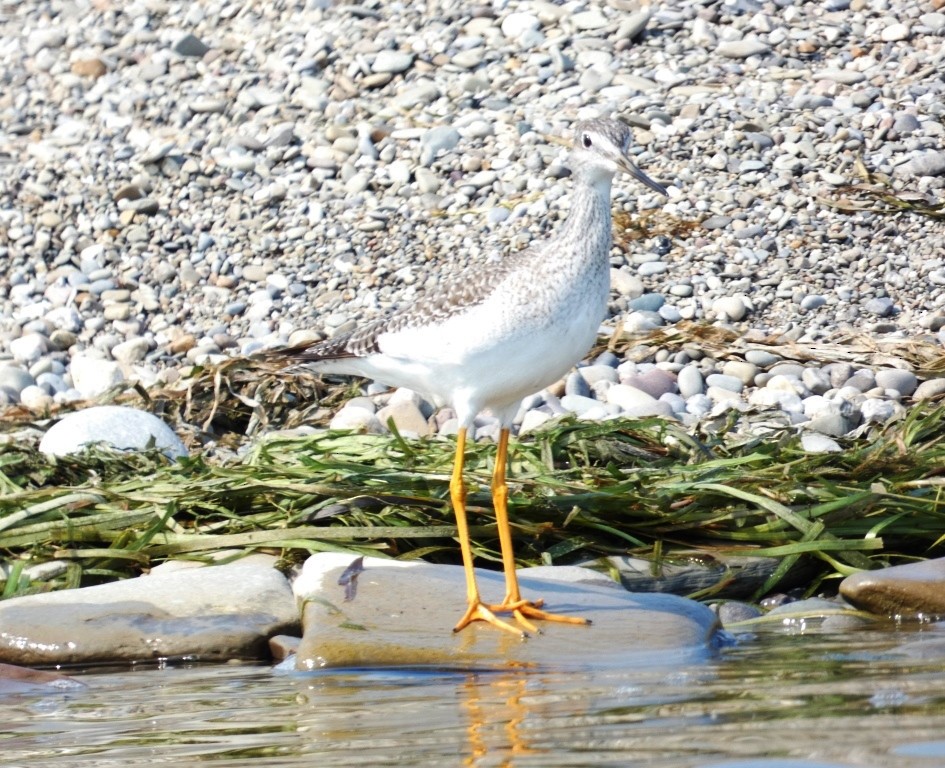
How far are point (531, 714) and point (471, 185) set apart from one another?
29.6ft

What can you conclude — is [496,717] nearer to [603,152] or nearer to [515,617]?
[515,617]

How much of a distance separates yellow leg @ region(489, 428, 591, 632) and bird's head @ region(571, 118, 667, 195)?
3.76ft

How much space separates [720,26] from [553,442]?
7987 millimetres

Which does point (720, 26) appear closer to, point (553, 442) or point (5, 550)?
point (553, 442)

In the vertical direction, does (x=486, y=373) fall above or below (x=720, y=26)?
below

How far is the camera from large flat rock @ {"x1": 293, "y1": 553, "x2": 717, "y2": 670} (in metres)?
5.43

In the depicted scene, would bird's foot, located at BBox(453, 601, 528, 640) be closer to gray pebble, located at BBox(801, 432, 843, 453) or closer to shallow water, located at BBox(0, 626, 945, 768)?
shallow water, located at BBox(0, 626, 945, 768)

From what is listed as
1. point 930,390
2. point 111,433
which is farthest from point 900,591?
point 111,433

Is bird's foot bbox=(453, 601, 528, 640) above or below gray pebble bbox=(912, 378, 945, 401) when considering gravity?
below

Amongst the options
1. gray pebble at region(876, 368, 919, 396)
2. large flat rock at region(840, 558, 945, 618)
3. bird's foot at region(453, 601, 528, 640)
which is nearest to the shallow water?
large flat rock at region(840, 558, 945, 618)

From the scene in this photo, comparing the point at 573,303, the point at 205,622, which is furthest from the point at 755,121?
the point at 205,622

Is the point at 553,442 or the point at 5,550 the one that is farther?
the point at 553,442

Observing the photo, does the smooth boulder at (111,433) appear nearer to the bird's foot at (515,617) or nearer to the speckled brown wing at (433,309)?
the speckled brown wing at (433,309)

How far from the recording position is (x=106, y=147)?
48.9 feet
